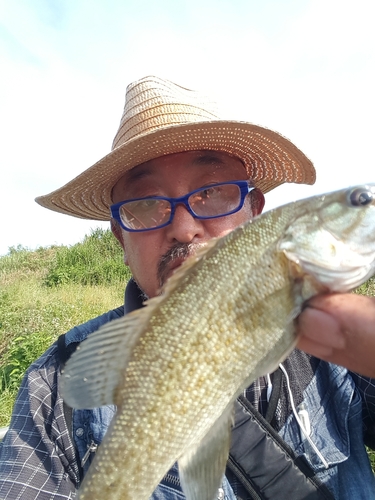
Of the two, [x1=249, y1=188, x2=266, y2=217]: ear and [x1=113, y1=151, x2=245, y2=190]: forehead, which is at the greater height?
[x1=113, y1=151, x2=245, y2=190]: forehead

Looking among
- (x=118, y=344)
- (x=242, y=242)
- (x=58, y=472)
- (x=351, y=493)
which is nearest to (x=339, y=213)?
(x=242, y=242)

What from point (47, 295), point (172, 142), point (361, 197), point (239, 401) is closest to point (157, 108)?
point (172, 142)

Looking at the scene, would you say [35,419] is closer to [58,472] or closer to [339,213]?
[58,472]

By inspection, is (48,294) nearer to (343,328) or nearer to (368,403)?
(368,403)

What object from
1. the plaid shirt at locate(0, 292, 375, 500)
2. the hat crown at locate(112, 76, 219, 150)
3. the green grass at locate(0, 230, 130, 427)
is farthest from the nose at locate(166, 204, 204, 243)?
the green grass at locate(0, 230, 130, 427)

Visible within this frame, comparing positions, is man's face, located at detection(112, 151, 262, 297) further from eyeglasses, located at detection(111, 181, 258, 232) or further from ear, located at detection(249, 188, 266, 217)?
ear, located at detection(249, 188, 266, 217)
